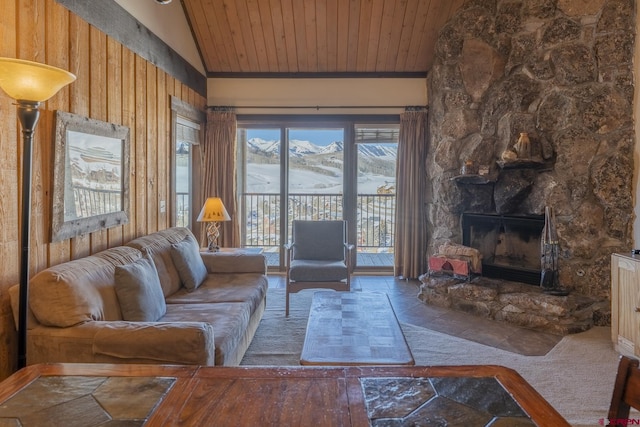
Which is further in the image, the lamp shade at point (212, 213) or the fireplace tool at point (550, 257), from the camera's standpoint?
the lamp shade at point (212, 213)

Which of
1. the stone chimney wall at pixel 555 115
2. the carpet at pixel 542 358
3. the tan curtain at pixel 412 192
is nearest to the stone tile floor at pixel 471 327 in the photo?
the carpet at pixel 542 358

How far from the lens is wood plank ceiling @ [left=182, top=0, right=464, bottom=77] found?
16.0 ft

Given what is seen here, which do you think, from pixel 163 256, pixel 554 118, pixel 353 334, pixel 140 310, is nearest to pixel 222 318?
pixel 140 310

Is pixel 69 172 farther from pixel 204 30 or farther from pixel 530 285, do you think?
pixel 530 285

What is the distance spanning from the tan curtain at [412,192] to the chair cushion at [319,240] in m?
1.25

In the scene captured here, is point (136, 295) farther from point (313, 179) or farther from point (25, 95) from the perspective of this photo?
point (313, 179)

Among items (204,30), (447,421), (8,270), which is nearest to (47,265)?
(8,270)

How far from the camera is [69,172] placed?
8.86 feet

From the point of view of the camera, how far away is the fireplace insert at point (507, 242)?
4.36m

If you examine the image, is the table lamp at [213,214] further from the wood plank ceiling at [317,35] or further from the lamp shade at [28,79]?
the lamp shade at [28,79]

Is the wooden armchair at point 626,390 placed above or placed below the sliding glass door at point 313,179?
below

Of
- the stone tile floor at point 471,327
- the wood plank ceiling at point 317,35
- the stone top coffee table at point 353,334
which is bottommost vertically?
the stone tile floor at point 471,327

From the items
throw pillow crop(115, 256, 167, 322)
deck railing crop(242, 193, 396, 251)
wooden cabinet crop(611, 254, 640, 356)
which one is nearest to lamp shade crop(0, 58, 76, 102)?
throw pillow crop(115, 256, 167, 322)

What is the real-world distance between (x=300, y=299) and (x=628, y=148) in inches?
135
